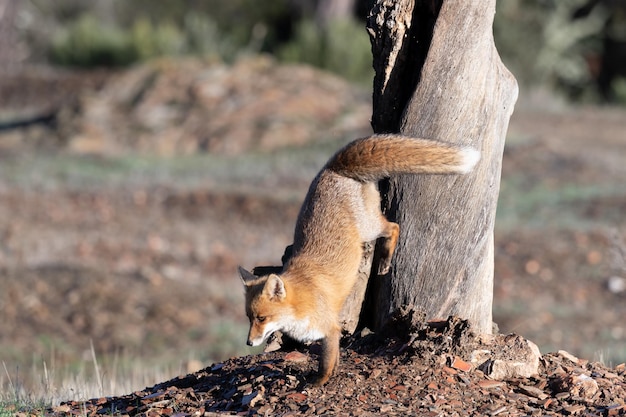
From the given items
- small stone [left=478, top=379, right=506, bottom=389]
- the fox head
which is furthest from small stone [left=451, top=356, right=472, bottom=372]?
the fox head

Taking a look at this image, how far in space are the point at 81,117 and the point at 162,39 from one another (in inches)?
248

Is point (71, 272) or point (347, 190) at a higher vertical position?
point (347, 190)

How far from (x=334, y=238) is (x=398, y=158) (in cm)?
63

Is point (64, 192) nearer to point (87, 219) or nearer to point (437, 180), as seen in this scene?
point (87, 219)

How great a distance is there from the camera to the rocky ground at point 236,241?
5238 mm

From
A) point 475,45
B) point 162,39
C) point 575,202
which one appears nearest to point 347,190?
point 475,45

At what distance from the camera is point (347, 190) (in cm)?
563

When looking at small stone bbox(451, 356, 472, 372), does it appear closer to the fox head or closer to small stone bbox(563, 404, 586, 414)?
small stone bbox(563, 404, 586, 414)

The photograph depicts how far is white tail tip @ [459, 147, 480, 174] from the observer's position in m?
5.25

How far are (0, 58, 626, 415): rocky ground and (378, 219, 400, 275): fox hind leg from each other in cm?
49

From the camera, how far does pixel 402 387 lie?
504 cm

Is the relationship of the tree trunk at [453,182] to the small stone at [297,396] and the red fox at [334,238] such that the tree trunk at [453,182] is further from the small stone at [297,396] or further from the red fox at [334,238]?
the small stone at [297,396]

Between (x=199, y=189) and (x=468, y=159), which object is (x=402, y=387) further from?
(x=199, y=189)

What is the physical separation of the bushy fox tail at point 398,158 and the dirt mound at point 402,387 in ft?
3.14
